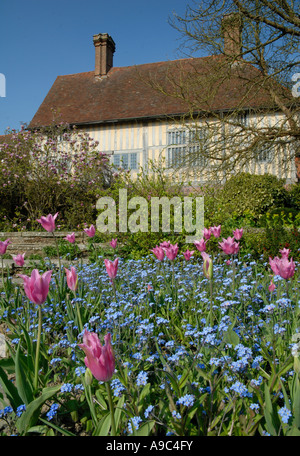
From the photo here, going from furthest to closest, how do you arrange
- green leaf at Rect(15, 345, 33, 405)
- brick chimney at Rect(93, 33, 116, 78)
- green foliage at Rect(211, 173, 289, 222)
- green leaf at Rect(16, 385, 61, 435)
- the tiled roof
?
brick chimney at Rect(93, 33, 116, 78) < the tiled roof < green foliage at Rect(211, 173, 289, 222) < green leaf at Rect(15, 345, 33, 405) < green leaf at Rect(16, 385, 61, 435)

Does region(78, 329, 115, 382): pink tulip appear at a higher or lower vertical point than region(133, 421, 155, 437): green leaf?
higher

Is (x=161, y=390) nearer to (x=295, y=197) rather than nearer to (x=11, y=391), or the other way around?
(x=11, y=391)

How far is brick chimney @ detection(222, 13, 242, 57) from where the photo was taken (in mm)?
7102

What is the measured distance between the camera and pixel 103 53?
60.2ft

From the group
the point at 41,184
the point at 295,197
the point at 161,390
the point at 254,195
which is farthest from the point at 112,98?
the point at 161,390

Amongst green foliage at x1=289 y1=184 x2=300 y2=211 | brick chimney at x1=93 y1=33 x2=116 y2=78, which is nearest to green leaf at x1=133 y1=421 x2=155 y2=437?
green foliage at x1=289 y1=184 x2=300 y2=211

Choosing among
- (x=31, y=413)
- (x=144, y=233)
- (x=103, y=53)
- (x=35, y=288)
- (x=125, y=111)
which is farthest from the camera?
(x=103, y=53)

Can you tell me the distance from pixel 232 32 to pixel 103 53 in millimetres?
12924

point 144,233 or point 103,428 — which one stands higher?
point 144,233

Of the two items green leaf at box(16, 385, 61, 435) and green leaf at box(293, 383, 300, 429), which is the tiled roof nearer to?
green leaf at box(293, 383, 300, 429)

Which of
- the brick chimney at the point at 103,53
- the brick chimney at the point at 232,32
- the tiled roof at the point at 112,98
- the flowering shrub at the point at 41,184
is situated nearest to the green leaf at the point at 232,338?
the brick chimney at the point at 232,32

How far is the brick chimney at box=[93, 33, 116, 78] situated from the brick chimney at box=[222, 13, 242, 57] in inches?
482

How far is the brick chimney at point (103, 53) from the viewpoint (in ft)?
58.0

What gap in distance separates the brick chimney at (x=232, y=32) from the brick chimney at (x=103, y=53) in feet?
40.2
